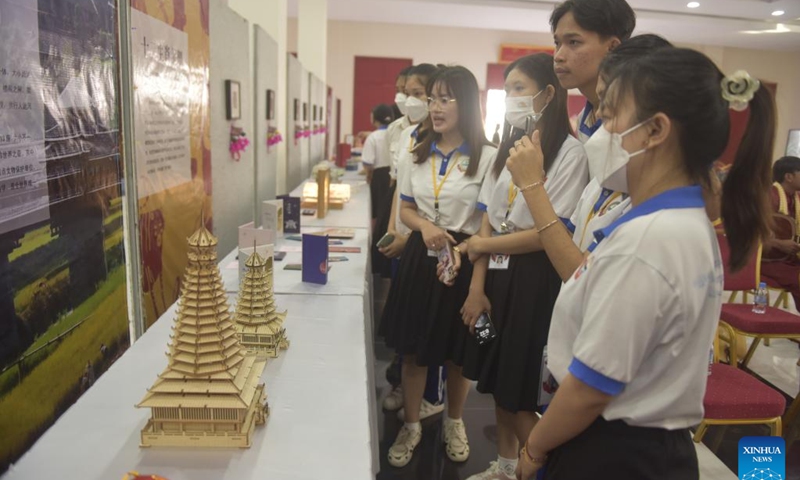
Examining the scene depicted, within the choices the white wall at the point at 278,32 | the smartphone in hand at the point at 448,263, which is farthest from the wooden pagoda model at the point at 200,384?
the white wall at the point at 278,32

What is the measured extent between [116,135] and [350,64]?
10814 millimetres

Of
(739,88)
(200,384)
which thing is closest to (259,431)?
(200,384)

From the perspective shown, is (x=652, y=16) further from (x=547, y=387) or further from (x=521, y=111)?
(x=547, y=387)

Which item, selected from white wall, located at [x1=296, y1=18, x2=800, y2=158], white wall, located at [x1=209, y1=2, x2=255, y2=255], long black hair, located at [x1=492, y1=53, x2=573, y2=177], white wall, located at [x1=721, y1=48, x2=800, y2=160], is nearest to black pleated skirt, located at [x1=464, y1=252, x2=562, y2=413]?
long black hair, located at [x1=492, y1=53, x2=573, y2=177]

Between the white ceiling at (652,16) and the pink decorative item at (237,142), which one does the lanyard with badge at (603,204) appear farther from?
the white ceiling at (652,16)

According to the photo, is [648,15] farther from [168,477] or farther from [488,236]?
[168,477]

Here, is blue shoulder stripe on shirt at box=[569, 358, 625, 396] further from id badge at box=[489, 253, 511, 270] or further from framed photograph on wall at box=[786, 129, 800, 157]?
framed photograph on wall at box=[786, 129, 800, 157]

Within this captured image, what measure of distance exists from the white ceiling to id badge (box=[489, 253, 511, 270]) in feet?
25.2

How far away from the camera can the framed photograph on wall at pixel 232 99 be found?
308cm

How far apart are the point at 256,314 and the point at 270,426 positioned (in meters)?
0.38

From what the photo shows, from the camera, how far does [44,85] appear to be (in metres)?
1.32

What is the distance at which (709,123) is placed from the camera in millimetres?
877

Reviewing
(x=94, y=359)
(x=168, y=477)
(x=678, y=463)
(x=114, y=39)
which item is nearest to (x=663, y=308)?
(x=678, y=463)

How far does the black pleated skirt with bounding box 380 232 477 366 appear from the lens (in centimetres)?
207
